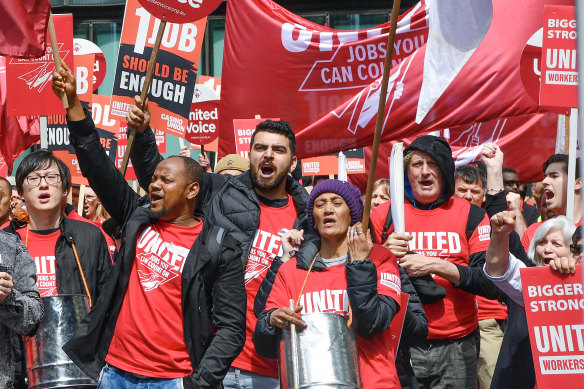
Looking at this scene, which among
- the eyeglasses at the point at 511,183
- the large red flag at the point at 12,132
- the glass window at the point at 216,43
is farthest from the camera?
the glass window at the point at 216,43

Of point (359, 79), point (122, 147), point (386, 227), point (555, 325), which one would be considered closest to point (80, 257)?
point (386, 227)

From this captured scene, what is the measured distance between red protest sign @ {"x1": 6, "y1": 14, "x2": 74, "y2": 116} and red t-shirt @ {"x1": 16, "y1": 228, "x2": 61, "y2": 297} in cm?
275

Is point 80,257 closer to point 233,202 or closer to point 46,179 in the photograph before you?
point 46,179

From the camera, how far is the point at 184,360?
4445 millimetres

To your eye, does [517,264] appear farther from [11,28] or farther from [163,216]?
[11,28]

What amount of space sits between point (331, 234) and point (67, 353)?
1.34 metres

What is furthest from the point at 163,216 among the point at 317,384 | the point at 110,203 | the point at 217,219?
the point at 317,384

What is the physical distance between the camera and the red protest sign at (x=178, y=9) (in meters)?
5.67

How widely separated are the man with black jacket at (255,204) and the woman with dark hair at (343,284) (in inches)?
6.9

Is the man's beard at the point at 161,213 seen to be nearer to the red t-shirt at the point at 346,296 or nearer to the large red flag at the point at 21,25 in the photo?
the red t-shirt at the point at 346,296

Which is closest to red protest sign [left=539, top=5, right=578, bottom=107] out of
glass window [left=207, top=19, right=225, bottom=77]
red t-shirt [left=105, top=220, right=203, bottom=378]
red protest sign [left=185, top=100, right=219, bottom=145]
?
red t-shirt [left=105, top=220, right=203, bottom=378]

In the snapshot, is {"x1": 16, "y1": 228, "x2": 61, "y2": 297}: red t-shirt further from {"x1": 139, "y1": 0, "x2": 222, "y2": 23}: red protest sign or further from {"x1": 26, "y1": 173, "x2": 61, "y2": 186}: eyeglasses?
{"x1": 139, "y1": 0, "x2": 222, "y2": 23}: red protest sign

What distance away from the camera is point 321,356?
416 centimetres

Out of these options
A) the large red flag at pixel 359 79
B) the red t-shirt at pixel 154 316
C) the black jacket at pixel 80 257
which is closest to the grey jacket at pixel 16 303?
the red t-shirt at pixel 154 316
